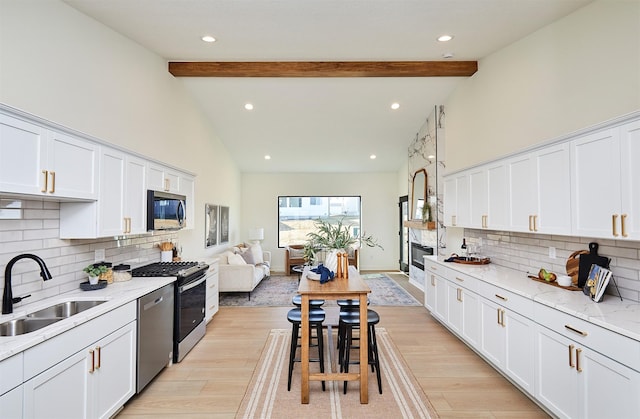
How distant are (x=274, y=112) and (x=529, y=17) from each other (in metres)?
4.00

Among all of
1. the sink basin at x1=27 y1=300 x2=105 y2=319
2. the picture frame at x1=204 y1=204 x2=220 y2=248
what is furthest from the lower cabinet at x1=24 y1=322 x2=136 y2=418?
the picture frame at x1=204 y1=204 x2=220 y2=248

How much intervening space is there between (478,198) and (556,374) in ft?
7.03

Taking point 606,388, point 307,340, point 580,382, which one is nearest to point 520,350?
point 580,382

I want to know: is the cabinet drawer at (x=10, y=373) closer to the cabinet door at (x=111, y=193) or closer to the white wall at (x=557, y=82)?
the cabinet door at (x=111, y=193)

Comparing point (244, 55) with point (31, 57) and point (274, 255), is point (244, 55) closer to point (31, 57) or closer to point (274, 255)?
point (31, 57)

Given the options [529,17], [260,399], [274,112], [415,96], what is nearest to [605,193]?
[529,17]

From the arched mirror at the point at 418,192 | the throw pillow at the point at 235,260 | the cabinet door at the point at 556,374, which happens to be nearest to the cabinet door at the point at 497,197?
the cabinet door at the point at 556,374

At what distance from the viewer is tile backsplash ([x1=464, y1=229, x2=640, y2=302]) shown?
92.3 inches

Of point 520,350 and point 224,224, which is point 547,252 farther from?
point 224,224

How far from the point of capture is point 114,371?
2.35 m

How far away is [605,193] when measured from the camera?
2.21 m

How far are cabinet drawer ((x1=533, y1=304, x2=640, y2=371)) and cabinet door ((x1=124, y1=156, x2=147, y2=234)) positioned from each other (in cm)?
361

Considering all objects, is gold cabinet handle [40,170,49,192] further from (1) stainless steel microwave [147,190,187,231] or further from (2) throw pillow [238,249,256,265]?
(2) throw pillow [238,249,256,265]

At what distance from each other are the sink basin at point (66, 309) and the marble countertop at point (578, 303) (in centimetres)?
339
